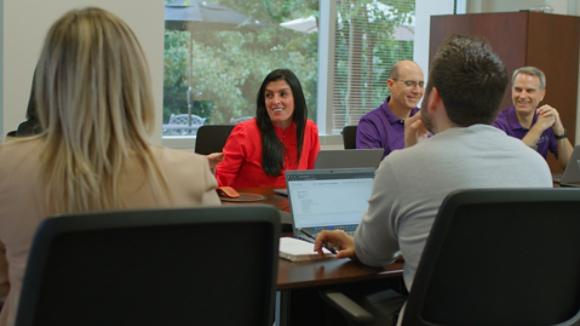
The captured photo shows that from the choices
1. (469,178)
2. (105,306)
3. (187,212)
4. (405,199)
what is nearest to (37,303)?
(105,306)

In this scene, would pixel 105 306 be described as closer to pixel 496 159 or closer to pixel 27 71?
pixel 496 159

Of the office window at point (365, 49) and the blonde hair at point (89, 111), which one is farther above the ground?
the office window at point (365, 49)

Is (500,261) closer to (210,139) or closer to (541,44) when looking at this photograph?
(210,139)

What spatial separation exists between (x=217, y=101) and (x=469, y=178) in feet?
13.1

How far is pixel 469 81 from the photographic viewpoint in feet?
5.12

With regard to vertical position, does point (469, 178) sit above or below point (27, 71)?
below

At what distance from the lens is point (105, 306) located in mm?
1037

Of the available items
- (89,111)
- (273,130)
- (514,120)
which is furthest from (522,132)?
(89,111)

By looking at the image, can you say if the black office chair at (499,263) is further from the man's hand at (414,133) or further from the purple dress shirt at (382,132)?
the purple dress shirt at (382,132)

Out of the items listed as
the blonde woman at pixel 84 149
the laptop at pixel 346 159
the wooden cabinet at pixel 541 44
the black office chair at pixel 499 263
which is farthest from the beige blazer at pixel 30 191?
the wooden cabinet at pixel 541 44

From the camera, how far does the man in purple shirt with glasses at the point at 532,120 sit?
14.0 feet

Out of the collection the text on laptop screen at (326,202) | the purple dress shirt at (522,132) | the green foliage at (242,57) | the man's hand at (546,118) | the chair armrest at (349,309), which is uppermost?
the green foliage at (242,57)

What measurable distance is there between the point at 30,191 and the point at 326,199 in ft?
3.84

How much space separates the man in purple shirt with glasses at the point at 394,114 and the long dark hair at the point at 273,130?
0.41 m
